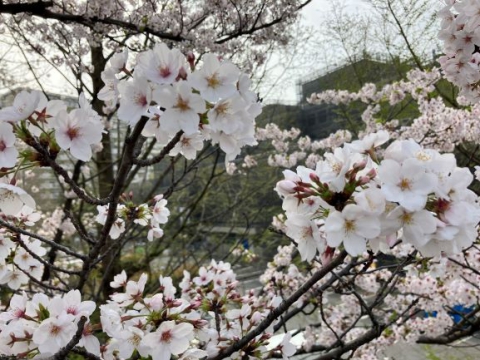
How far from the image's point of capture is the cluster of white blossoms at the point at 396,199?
2.70 feet

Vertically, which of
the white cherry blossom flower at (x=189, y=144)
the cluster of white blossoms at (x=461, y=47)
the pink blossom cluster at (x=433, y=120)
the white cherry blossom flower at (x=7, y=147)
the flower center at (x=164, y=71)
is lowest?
the white cherry blossom flower at (x=7, y=147)

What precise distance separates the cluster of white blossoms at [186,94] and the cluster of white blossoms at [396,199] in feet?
0.79

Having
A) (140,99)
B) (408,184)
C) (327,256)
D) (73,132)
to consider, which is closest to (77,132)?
(73,132)

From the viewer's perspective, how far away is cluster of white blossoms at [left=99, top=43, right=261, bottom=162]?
94cm

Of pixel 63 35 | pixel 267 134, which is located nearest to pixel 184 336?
pixel 63 35

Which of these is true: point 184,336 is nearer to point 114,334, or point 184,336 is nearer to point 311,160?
point 114,334

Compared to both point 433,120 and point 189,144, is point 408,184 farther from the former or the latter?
point 433,120

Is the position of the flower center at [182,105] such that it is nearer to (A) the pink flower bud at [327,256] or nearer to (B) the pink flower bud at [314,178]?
(B) the pink flower bud at [314,178]

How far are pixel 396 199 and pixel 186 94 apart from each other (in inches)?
20.8

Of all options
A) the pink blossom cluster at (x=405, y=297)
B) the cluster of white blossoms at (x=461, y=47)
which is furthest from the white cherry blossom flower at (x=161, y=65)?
the pink blossom cluster at (x=405, y=297)

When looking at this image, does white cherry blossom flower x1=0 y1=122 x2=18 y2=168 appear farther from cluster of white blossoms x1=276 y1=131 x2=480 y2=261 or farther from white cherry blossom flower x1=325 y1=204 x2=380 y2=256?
white cherry blossom flower x1=325 y1=204 x2=380 y2=256

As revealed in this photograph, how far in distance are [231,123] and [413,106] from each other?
7256 millimetres

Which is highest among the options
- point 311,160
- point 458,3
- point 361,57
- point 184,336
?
point 361,57

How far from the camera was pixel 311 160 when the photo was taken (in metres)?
7.07
